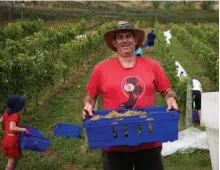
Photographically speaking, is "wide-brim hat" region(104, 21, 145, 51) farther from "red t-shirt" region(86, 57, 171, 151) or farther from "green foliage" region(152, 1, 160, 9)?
"green foliage" region(152, 1, 160, 9)

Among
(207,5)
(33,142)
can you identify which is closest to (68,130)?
(33,142)

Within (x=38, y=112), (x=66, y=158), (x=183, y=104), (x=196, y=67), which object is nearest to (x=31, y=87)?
(x=38, y=112)

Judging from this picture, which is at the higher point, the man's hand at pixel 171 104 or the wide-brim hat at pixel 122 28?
the wide-brim hat at pixel 122 28

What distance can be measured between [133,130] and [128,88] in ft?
1.01

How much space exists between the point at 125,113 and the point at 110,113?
4.6 inches

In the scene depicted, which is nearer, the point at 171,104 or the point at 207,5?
the point at 171,104

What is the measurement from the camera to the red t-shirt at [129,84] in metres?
2.58

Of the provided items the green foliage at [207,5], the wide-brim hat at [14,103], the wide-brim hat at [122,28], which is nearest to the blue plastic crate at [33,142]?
the wide-brim hat at [14,103]

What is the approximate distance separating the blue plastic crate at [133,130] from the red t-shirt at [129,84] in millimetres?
112

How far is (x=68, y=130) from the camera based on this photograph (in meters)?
5.90

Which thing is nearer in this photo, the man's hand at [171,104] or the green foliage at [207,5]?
the man's hand at [171,104]

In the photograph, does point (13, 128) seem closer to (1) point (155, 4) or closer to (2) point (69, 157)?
(2) point (69, 157)

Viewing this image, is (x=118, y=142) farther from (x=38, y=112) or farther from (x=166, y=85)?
(x=38, y=112)

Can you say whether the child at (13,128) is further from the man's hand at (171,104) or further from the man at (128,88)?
the man's hand at (171,104)
